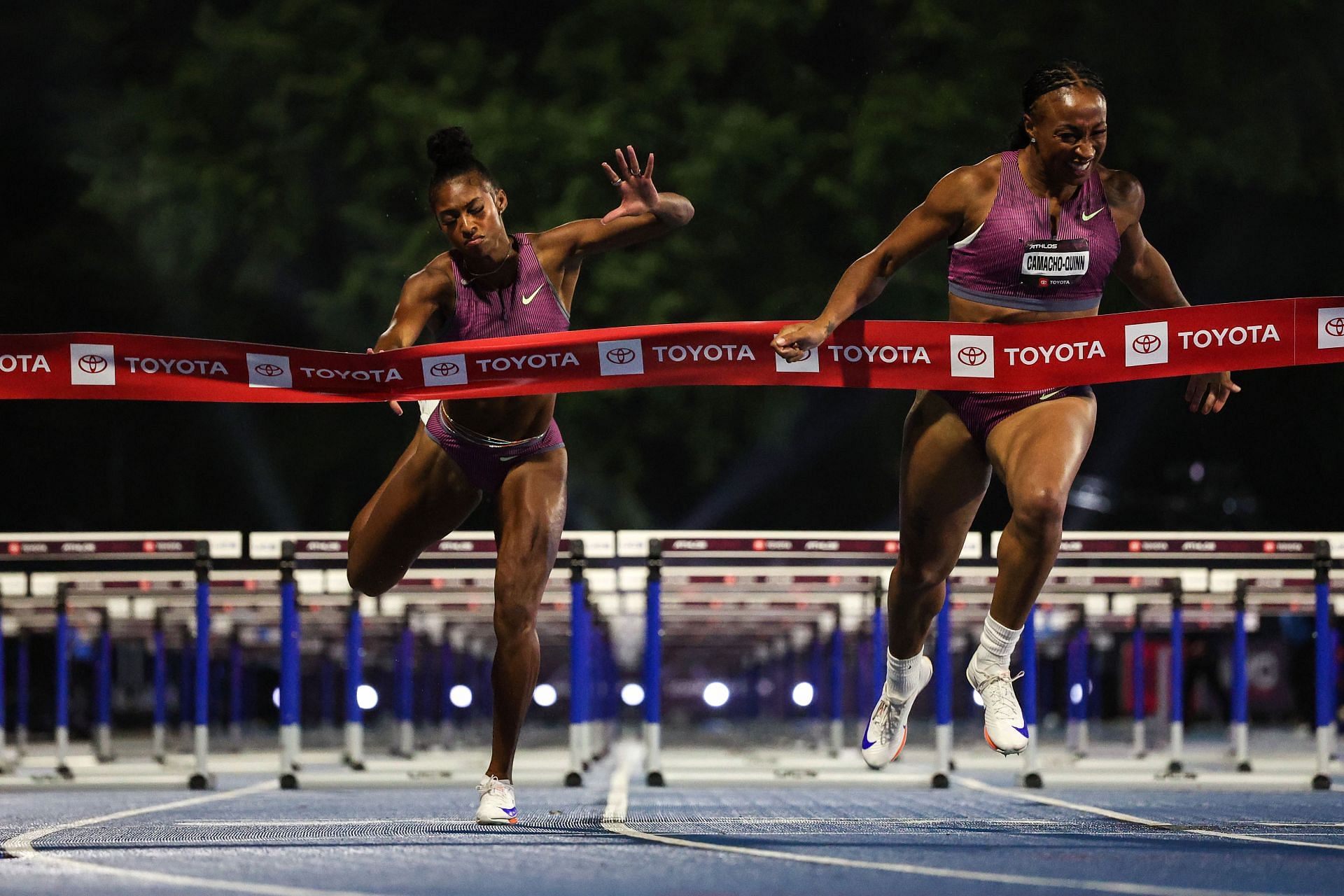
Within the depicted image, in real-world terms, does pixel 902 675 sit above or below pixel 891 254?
below

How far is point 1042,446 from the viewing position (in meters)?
5.43

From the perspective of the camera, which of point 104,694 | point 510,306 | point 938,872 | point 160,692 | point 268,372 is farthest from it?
point 104,694

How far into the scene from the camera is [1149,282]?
19.8 ft

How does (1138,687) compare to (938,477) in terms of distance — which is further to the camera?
(1138,687)

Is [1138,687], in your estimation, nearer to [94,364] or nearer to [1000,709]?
[1000,709]

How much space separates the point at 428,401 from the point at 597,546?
3169mm

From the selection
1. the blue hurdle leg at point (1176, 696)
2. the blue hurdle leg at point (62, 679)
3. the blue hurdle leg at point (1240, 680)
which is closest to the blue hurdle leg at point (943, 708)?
the blue hurdle leg at point (1176, 696)

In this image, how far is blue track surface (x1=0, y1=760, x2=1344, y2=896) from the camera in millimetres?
4473

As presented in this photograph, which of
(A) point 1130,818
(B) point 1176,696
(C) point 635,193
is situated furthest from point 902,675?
(B) point 1176,696

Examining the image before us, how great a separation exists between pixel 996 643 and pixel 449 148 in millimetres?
2486

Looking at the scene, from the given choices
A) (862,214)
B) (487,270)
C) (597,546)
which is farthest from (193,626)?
(487,270)

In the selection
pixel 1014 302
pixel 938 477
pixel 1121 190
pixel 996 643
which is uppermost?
pixel 1121 190

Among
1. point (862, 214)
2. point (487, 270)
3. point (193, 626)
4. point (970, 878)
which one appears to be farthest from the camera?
point (862, 214)

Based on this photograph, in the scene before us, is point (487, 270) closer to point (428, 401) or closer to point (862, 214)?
point (428, 401)
